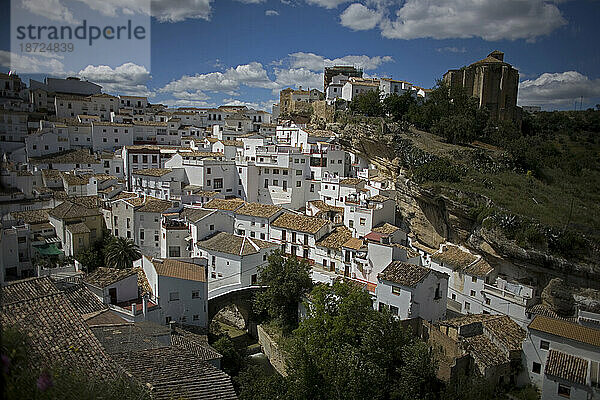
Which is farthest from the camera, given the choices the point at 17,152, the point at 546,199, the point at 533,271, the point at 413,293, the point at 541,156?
the point at 17,152

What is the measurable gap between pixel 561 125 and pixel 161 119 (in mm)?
40647

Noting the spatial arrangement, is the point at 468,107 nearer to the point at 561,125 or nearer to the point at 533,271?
the point at 561,125

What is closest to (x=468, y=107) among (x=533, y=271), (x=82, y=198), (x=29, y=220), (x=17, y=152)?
(x=533, y=271)

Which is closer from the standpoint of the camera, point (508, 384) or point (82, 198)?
point (508, 384)

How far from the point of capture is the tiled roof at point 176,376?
8.15 metres

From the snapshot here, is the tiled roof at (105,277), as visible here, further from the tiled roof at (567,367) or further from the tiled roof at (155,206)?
the tiled roof at (567,367)

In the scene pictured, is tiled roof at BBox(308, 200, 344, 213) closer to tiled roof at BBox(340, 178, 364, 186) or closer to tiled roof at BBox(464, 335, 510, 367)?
tiled roof at BBox(340, 178, 364, 186)

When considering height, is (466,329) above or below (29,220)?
below

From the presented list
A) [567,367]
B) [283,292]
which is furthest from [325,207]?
[567,367]

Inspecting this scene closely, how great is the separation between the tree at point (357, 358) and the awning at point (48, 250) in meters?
15.3

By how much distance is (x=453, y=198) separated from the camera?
24359 mm

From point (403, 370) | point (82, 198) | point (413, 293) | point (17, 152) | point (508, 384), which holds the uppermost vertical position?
point (17, 152)

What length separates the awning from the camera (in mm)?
23453

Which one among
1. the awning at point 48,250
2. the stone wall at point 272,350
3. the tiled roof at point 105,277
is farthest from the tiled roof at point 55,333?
the awning at point 48,250
